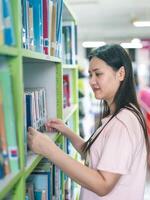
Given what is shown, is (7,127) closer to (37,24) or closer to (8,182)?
(8,182)

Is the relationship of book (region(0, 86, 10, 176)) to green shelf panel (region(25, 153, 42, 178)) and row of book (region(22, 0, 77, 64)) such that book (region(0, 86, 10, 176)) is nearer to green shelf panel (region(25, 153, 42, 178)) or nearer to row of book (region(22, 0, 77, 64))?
green shelf panel (region(25, 153, 42, 178))

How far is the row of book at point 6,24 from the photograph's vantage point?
831mm

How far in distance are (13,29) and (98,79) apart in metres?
0.60

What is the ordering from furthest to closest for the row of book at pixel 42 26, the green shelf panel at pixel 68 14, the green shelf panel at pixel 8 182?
the green shelf panel at pixel 68 14
the row of book at pixel 42 26
the green shelf panel at pixel 8 182

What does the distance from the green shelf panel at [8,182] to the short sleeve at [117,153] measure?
400 mm

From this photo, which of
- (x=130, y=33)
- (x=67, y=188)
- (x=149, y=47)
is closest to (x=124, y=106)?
(x=67, y=188)

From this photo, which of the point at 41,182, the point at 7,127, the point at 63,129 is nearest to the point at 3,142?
the point at 7,127

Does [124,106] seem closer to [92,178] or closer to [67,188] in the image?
[92,178]

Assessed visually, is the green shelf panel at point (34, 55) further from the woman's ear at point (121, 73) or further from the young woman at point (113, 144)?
the woman's ear at point (121, 73)

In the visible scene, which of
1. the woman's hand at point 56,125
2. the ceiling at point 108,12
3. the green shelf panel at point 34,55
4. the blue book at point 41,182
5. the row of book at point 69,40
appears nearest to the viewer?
the green shelf panel at point 34,55

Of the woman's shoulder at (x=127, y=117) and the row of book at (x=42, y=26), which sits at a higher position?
the row of book at (x=42, y=26)

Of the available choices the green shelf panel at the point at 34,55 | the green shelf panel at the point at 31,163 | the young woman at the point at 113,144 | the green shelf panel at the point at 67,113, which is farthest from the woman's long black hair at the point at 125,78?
the green shelf panel at the point at 67,113

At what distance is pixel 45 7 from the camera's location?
4.70 ft

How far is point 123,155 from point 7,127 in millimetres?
537
